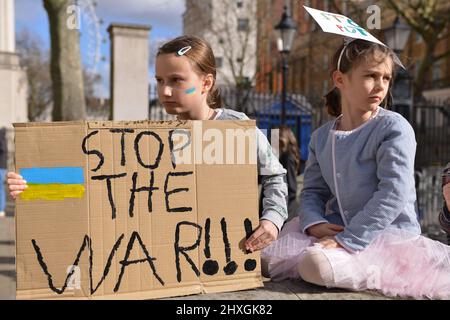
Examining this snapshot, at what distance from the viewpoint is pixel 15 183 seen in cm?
155

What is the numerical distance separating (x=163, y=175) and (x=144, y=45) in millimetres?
8779

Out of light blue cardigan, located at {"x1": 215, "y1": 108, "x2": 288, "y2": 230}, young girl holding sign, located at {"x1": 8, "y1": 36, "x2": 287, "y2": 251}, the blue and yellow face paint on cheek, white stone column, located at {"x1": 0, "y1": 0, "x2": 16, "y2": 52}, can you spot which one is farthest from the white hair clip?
white stone column, located at {"x1": 0, "y1": 0, "x2": 16, "y2": 52}

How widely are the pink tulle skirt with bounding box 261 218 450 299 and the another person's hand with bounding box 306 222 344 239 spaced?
0.12 m

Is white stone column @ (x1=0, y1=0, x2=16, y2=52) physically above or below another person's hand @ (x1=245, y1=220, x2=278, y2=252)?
above

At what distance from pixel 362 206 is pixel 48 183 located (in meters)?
1.18

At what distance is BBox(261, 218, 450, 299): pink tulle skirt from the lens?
1.71m

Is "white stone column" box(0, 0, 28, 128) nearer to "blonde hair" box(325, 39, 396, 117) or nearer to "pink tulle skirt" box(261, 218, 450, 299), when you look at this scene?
"blonde hair" box(325, 39, 396, 117)

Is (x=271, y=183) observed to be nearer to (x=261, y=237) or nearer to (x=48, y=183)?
(x=261, y=237)

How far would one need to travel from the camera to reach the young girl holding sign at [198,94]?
1.96 m

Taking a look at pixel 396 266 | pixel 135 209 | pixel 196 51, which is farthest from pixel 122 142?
pixel 396 266

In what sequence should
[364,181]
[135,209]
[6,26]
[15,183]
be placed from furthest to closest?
[6,26], [364,181], [135,209], [15,183]

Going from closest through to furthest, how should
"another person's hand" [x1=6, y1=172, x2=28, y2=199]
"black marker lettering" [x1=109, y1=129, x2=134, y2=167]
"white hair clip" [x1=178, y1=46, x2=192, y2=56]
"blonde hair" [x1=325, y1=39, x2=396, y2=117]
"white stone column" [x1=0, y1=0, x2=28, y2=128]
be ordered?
1. "another person's hand" [x1=6, y1=172, x2=28, y2=199]
2. "black marker lettering" [x1=109, y1=129, x2=134, y2=167]
3. "blonde hair" [x1=325, y1=39, x2=396, y2=117]
4. "white hair clip" [x1=178, y1=46, x2=192, y2=56]
5. "white stone column" [x1=0, y1=0, x2=28, y2=128]
